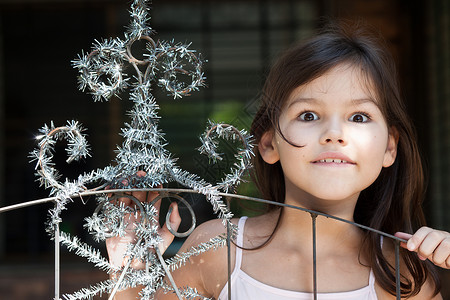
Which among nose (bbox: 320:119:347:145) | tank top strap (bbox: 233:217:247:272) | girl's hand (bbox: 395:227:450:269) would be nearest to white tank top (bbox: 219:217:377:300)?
tank top strap (bbox: 233:217:247:272)

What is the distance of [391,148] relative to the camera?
110 centimetres

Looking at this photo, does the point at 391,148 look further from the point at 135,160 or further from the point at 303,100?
the point at 135,160

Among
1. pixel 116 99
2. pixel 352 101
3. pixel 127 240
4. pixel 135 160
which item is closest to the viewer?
pixel 135 160

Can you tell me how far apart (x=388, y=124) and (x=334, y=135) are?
18 cm

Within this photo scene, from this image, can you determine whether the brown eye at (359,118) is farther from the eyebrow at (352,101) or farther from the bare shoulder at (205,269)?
the bare shoulder at (205,269)

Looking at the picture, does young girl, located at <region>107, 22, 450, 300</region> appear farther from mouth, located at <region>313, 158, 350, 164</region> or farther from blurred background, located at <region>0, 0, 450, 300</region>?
blurred background, located at <region>0, 0, 450, 300</region>

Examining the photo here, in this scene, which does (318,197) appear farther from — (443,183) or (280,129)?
(443,183)

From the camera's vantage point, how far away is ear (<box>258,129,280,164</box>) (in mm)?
1084

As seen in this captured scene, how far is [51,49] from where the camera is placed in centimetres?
486

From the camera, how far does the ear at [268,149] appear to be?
108 centimetres

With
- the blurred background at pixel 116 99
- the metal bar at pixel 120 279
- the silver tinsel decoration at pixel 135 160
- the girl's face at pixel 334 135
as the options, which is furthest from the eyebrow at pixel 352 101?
→ the blurred background at pixel 116 99

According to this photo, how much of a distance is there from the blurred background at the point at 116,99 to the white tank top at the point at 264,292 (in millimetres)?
2774

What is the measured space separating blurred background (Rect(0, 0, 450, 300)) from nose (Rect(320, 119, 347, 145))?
9.47 ft

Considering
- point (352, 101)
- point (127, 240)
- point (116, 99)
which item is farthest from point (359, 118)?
point (116, 99)
